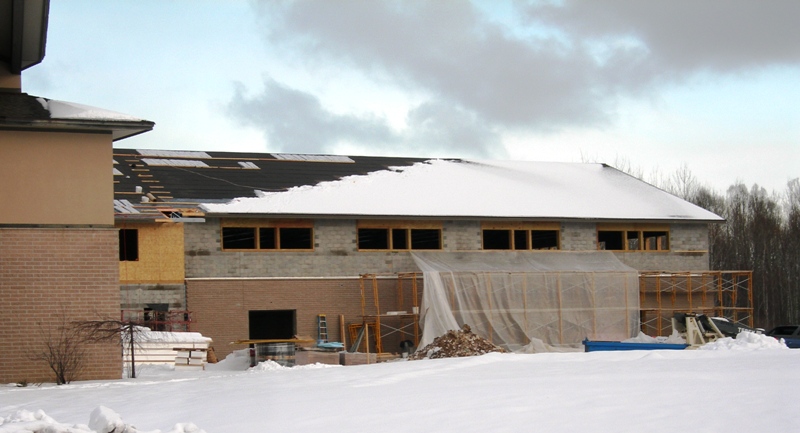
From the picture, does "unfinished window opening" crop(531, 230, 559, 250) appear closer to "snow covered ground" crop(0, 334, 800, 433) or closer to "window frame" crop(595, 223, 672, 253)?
"window frame" crop(595, 223, 672, 253)

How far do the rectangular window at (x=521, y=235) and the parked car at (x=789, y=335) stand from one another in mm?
8194

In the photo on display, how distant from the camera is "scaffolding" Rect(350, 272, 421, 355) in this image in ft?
107

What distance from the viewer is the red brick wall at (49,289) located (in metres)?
19.4

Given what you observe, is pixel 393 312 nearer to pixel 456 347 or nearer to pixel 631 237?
pixel 456 347

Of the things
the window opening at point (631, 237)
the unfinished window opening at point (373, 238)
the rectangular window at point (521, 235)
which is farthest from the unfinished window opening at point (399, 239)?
the window opening at point (631, 237)

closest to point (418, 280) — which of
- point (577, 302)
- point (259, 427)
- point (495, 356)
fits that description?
point (577, 302)

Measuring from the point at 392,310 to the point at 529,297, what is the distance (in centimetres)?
477

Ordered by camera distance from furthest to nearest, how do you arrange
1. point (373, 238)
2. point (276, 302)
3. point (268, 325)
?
1. point (268, 325)
2. point (373, 238)
3. point (276, 302)

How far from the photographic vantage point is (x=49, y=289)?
1966 cm

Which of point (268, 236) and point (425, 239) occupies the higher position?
point (268, 236)

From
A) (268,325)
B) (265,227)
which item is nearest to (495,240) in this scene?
(268,325)

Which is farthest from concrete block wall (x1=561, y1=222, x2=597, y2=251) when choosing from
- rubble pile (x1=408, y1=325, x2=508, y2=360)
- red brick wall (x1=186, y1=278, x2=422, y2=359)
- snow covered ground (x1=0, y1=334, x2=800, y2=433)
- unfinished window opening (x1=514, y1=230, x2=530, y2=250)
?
snow covered ground (x1=0, y1=334, x2=800, y2=433)

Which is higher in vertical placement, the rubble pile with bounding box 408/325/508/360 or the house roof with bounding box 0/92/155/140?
the house roof with bounding box 0/92/155/140

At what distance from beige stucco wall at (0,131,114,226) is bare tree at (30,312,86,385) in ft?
6.78
